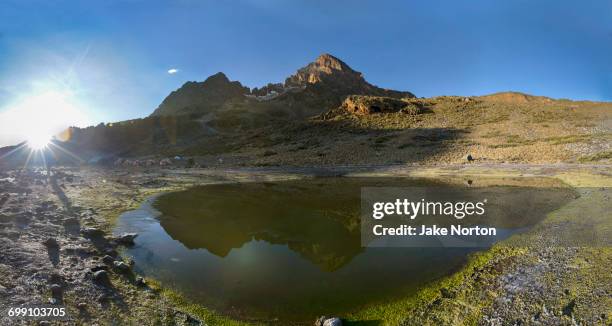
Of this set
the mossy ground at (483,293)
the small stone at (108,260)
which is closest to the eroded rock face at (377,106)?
the mossy ground at (483,293)

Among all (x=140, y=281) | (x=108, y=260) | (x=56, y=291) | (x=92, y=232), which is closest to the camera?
(x=56, y=291)

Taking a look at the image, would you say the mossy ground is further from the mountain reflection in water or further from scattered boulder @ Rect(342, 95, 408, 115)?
scattered boulder @ Rect(342, 95, 408, 115)

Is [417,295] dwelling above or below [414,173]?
below

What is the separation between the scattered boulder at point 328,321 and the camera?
826 cm

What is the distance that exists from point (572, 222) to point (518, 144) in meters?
40.9

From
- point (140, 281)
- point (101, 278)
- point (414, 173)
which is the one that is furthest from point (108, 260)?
point (414, 173)

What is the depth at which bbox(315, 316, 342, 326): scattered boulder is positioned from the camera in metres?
8.26

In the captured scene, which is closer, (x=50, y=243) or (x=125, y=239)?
(x=50, y=243)

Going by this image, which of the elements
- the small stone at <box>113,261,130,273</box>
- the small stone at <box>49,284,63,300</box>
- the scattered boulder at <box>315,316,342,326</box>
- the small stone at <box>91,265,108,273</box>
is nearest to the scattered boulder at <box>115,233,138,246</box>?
the small stone at <box>113,261,130,273</box>

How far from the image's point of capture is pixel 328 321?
835 cm

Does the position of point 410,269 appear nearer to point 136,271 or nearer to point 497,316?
point 497,316

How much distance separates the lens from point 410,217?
18.9m

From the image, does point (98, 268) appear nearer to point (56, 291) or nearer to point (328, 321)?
point (56, 291)

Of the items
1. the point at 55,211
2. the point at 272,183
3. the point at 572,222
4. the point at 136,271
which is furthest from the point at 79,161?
the point at 572,222
